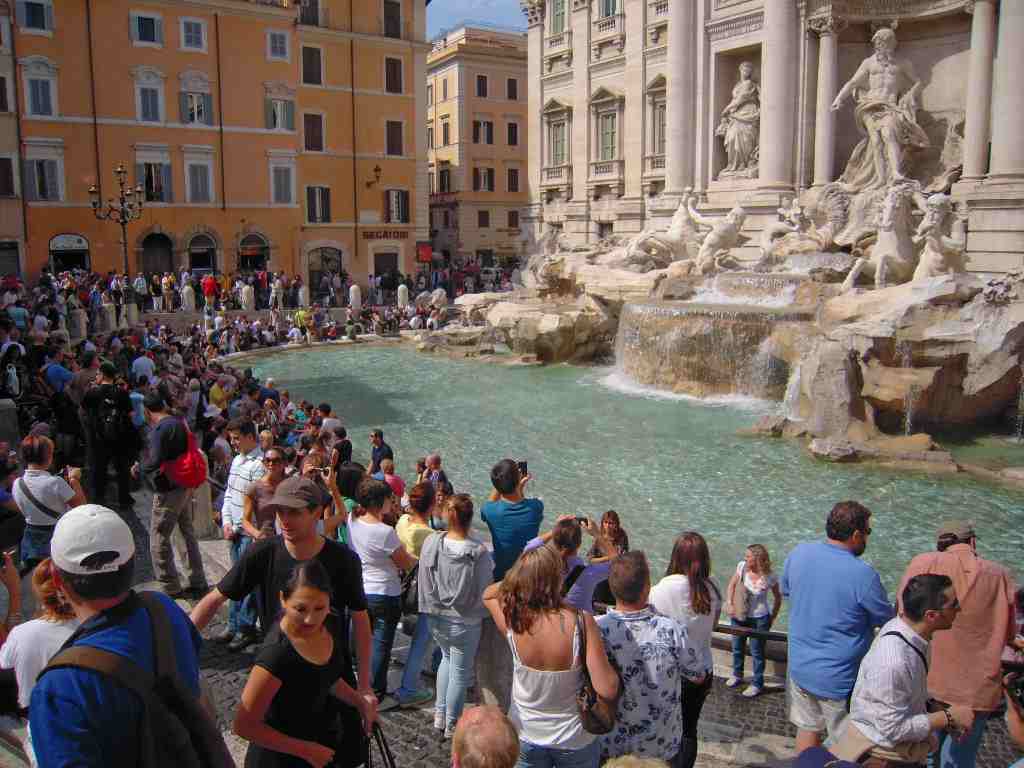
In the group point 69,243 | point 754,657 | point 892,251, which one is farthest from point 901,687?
point 69,243

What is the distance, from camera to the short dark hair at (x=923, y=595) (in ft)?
11.3

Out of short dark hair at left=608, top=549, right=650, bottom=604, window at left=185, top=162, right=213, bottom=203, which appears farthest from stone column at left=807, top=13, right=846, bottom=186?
short dark hair at left=608, top=549, right=650, bottom=604

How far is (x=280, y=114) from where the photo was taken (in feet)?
105

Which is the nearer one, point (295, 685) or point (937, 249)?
A: point (295, 685)

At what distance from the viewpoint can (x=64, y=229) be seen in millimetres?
28734

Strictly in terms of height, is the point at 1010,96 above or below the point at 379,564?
above

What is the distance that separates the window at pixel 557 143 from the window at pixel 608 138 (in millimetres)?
2225

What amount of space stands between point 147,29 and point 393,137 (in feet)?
31.1

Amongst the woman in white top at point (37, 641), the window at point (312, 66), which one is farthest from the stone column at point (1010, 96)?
the window at point (312, 66)

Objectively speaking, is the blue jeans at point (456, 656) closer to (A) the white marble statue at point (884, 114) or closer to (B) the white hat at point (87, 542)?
(B) the white hat at point (87, 542)

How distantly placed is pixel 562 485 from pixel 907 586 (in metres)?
7.73

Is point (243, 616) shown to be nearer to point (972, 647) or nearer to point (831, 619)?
point (831, 619)

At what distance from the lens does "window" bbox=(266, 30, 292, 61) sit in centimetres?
3147

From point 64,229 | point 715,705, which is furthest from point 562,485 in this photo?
point 64,229
